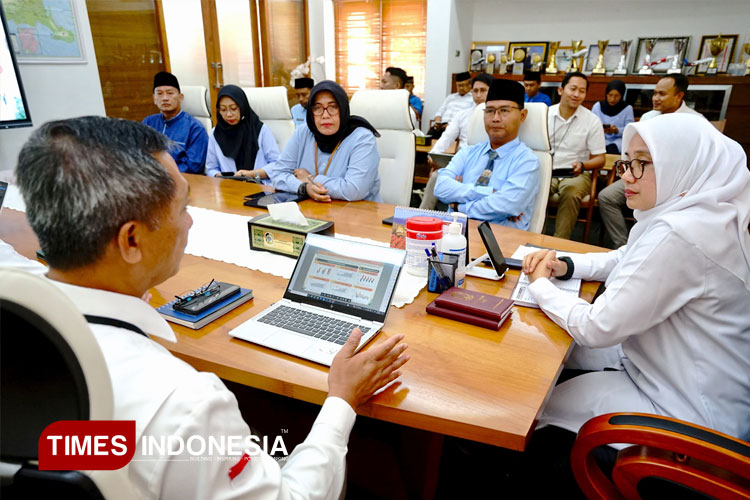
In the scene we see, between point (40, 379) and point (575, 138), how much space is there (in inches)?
168

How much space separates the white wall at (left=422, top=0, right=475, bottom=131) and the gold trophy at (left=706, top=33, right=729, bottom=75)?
116 inches

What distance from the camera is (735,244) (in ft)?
3.62

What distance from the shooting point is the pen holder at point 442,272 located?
4.43ft

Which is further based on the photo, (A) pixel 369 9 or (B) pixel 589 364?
(A) pixel 369 9

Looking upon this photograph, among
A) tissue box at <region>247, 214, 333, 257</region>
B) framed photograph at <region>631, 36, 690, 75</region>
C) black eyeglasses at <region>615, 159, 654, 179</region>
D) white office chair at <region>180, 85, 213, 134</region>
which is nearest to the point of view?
black eyeglasses at <region>615, 159, 654, 179</region>

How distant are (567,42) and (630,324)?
6.18 meters

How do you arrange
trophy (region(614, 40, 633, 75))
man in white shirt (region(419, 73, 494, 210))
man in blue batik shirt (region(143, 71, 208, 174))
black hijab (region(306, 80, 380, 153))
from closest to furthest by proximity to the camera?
black hijab (region(306, 80, 380, 153))
man in blue batik shirt (region(143, 71, 208, 174))
man in white shirt (region(419, 73, 494, 210))
trophy (region(614, 40, 633, 75))

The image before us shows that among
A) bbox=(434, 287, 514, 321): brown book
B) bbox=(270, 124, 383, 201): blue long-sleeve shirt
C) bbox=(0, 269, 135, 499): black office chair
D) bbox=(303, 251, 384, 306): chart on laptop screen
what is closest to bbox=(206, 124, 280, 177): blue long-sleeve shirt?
bbox=(270, 124, 383, 201): blue long-sleeve shirt

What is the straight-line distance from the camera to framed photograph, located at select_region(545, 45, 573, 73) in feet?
20.1

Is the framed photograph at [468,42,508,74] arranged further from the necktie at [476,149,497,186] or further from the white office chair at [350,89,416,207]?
the necktie at [476,149,497,186]

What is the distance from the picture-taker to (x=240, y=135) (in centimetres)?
360

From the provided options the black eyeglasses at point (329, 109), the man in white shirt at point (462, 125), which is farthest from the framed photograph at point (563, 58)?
the black eyeglasses at point (329, 109)

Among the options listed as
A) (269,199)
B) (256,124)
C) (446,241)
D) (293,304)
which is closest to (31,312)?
(293,304)

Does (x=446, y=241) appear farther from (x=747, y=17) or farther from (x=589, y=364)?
(x=747, y=17)
